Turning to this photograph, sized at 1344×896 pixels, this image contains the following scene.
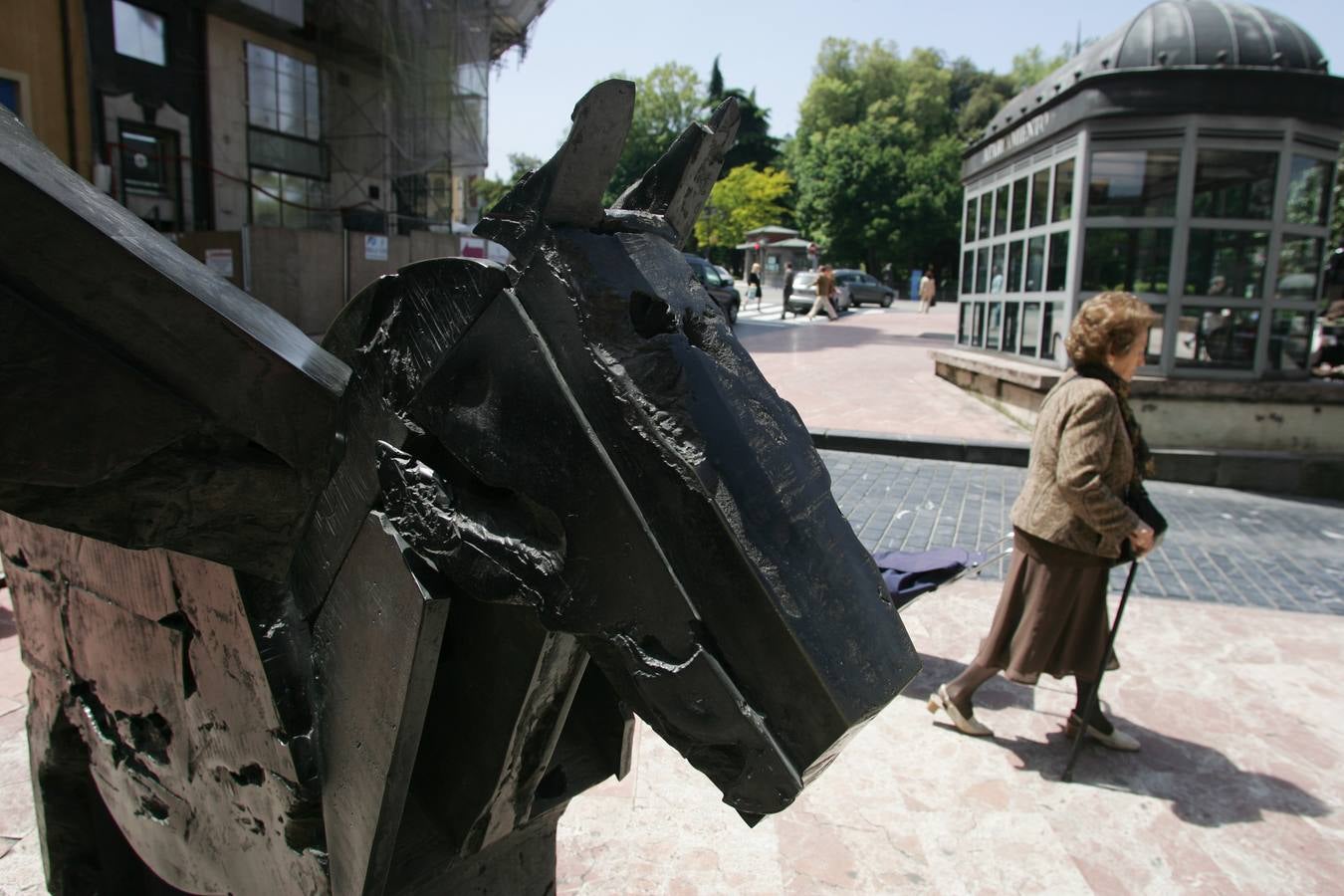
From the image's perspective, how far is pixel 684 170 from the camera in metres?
1.10

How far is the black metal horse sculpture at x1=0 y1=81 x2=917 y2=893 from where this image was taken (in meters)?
0.91

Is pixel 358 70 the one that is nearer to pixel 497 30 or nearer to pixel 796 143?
pixel 497 30

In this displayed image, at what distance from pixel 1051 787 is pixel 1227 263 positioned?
6.92 meters

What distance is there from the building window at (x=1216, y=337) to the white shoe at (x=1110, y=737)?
19.5 feet

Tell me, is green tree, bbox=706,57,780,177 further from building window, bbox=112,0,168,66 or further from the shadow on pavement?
the shadow on pavement

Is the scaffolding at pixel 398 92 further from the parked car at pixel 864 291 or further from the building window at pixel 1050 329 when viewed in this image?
the parked car at pixel 864 291

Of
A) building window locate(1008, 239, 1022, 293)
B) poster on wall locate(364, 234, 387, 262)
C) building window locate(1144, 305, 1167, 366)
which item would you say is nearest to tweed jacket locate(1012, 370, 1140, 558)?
building window locate(1144, 305, 1167, 366)

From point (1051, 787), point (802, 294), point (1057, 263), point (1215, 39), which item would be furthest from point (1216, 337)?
point (802, 294)

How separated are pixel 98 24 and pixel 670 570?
51.5 ft

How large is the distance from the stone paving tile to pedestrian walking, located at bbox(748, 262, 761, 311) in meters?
21.7

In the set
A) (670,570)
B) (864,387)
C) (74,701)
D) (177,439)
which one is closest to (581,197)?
(670,570)

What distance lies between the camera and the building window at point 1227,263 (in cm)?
819

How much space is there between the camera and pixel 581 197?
3.18 ft

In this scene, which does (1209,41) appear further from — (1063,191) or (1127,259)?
(1127,259)
